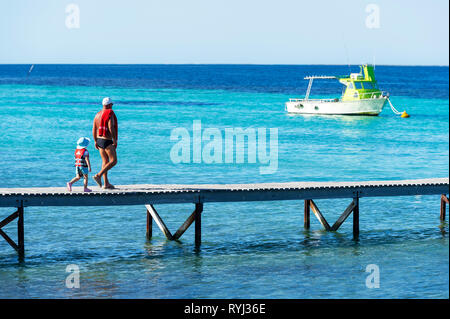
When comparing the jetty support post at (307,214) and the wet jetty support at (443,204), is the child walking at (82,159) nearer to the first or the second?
the jetty support post at (307,214)

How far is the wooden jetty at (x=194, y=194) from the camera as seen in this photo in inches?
724

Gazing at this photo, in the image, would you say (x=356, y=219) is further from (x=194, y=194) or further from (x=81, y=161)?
(x=81, y=161)

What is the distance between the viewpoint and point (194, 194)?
19.5m

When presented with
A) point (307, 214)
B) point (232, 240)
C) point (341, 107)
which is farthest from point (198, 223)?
point (341, 107)

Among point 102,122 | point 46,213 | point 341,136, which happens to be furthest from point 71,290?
point 341,136

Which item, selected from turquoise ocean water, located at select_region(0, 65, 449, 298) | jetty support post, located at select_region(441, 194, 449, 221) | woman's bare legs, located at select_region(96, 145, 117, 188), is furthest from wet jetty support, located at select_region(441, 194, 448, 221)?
woman's bare legs, located at select_region(96, 145, 117, 188)

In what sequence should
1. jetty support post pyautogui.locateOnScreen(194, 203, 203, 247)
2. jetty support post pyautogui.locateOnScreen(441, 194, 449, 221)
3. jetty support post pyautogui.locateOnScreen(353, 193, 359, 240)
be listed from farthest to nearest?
jetty support post pyautogui.locateOnScreen(441, 194, 449, 221) → jetty support post pyautogui.locateOnScreen(353, 193, 359, 240) → jetty support post pyautogui.locateOnScreen(194, 203, 203, 247)

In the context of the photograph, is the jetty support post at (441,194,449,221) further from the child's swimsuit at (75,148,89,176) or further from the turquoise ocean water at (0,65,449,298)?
the child's swimsuit at (75,148,89,176)

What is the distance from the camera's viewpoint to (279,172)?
120ft

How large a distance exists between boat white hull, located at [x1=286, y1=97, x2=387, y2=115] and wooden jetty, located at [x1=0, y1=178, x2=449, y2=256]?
50.0m

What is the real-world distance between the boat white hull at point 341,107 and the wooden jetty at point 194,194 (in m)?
50.0

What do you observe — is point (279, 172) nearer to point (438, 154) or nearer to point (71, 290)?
point (438, 154)

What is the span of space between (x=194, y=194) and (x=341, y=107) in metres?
54.0

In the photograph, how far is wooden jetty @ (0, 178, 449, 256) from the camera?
18391mm
